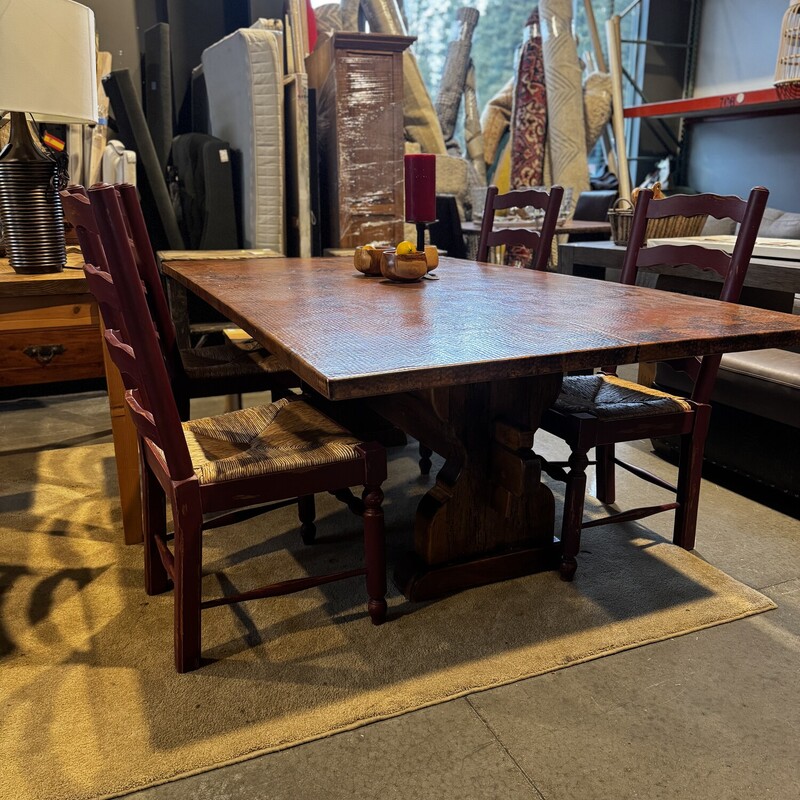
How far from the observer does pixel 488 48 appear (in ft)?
23.0

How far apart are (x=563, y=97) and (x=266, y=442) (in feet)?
17.8

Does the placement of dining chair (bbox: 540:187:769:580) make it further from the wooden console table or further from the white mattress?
the white mattress

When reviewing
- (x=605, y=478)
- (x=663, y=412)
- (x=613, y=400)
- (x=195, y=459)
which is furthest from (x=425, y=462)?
(x=195, y=459)

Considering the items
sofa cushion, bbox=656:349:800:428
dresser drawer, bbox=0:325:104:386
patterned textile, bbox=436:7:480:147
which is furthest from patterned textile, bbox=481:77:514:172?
dresser drawer, bbox=0:325:104:386

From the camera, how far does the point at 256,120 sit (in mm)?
3508

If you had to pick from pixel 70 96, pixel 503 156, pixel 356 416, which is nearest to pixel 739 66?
pixel 503 156

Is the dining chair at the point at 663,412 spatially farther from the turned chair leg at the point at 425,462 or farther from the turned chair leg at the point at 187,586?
the turned chair leg at the point at 187,586

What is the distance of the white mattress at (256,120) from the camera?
11.4 ft

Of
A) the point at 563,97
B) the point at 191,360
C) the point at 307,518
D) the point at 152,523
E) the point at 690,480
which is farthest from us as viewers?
the point at 563,97

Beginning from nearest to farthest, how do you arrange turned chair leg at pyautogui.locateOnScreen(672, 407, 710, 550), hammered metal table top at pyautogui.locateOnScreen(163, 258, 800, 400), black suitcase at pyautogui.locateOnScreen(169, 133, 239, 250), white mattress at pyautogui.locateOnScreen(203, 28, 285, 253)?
hammered metal table top at pyautogui.locateOnScreen(163, 258, 800, 400) < turned chair leg at pyautogui.locateOnScreen(672, 407, 710, 550) < white mattress at pyautogui.locateOnScreen(203, 28, 285, 253) < black suitcase at pyautogui.locateOnScreen(169, 133, 239, 250)

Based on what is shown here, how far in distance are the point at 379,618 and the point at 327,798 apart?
515 millimetres

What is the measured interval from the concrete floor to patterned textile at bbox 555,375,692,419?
1.77ft

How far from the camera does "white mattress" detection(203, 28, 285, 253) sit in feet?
11.4

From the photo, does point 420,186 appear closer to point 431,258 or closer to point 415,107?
point 431,258
